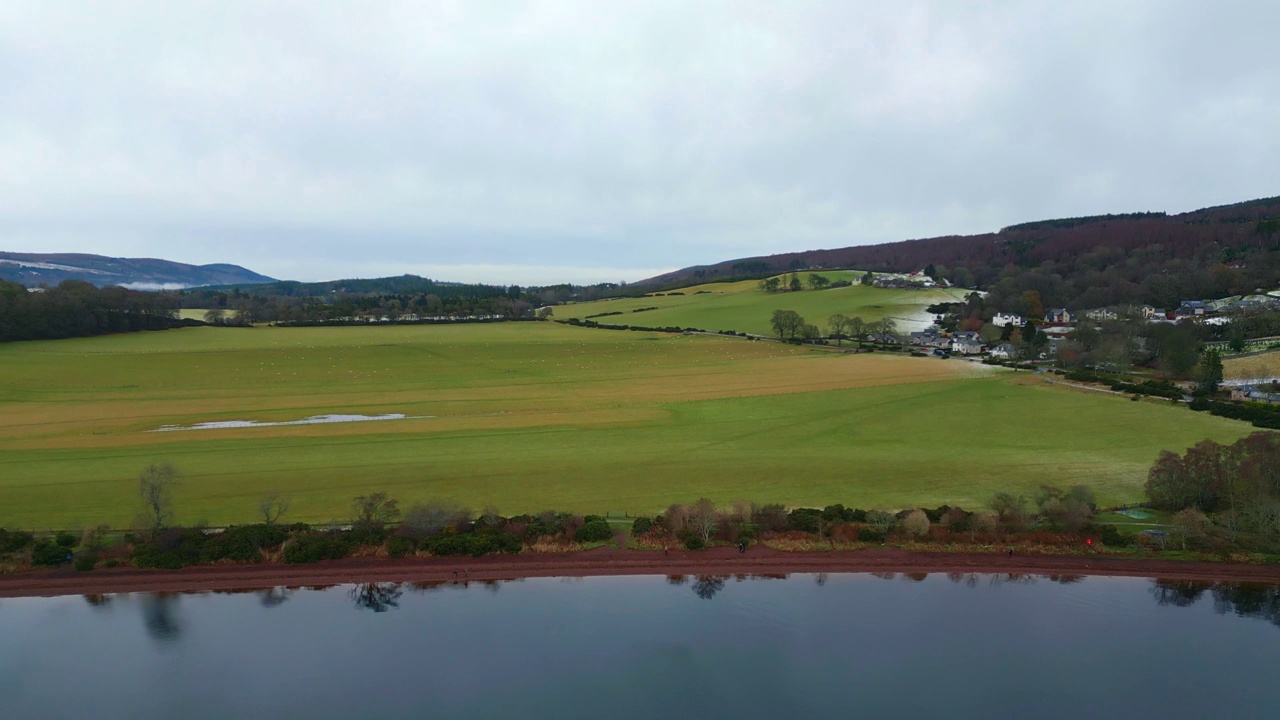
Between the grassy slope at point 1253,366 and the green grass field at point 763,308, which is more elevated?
the green grass field at point 763,308

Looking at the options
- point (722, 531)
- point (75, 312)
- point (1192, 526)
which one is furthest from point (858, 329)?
point (75, 312)

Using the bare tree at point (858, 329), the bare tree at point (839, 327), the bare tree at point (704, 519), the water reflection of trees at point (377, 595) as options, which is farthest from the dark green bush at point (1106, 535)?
the bare tree at point (858, 329)

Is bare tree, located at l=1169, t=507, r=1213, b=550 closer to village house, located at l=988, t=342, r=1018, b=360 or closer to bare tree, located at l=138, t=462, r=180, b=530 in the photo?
bare tree, located at l=138, t=462, r=180, b=530

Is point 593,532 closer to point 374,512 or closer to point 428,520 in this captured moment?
point 428,520

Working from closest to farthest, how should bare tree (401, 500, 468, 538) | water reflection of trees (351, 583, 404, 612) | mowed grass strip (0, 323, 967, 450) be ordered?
water reflection of trees (351, 583, 404, 612), bare tree (401, 500, 468, 538), mowed grass strip (0, 323, 967, 450)

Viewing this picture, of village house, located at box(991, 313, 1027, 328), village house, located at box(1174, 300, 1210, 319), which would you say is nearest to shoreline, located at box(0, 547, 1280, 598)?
village house, located at box(991, 313, 1027, 328)

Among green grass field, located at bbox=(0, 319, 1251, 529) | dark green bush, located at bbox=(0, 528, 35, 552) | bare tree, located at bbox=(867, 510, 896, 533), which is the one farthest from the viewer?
green grass field, located at bbox=(0, 319, 1251, 529)

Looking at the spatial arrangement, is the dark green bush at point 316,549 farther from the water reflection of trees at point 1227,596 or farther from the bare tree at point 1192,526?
the bare tree at point 1192,526
